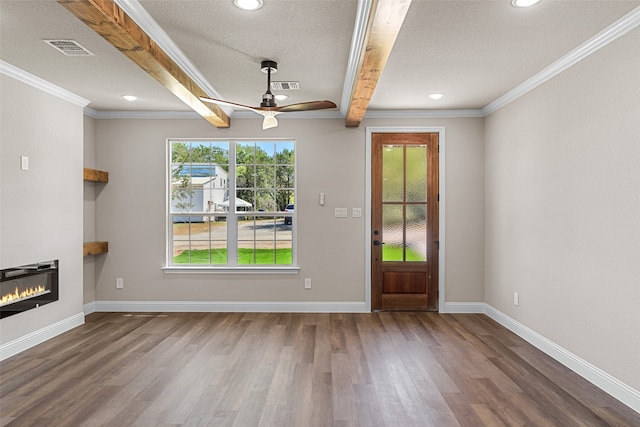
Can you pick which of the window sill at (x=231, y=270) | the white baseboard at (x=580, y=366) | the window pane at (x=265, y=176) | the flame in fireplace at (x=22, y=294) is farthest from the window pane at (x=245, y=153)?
the white baseboard at (x=580, y=366)

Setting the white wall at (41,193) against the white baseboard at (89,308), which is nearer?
the white wall at (41,193)

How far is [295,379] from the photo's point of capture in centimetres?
296

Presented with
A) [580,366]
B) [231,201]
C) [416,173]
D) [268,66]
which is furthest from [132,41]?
[580,366]

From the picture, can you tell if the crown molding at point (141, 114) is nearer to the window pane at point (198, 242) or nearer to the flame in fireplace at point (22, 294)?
the window pane at point (198, 242)

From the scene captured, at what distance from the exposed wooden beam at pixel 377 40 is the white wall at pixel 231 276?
1.43 m

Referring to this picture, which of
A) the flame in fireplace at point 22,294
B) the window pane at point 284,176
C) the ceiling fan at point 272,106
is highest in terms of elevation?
the ceiling fan at point 272,106

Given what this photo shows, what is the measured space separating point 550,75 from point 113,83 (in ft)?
13.6

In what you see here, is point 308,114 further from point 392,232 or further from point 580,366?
point 580,366

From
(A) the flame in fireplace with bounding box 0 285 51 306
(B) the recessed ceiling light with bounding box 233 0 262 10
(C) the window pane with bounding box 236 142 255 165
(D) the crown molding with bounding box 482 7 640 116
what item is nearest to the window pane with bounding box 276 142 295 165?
(C) the window pane with bounding box 236 142 255 165

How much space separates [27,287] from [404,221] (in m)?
4.13

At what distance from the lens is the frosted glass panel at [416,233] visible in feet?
16.4

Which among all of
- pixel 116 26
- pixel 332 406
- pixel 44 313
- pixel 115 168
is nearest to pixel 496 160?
pixel 332 406

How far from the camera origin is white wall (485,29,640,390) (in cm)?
259

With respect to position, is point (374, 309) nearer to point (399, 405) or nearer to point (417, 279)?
point (417, 279)
